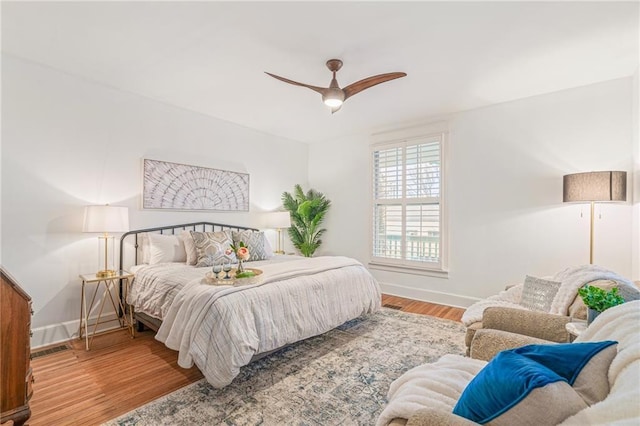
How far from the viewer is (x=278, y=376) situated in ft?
7.86

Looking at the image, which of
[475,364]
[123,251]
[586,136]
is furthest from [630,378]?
[123,251]

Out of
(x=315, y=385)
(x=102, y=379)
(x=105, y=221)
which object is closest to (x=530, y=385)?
(x=315, y=385)

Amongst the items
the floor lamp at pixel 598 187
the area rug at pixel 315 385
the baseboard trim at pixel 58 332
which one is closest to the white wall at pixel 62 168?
the baseboard trim at pixel 58 332

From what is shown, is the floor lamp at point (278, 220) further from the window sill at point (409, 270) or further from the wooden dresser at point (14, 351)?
the wooden dresser at point (14, 351)

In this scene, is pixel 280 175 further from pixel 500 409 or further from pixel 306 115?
pixel 500 409

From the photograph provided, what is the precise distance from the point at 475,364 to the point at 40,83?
4434 mm

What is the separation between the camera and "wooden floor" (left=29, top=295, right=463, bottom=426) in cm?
201

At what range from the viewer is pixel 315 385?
2268mm

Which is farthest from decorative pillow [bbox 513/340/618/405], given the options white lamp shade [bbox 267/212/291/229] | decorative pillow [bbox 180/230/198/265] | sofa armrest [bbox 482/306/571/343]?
white lamp shade [bbox 267/212/291/229]

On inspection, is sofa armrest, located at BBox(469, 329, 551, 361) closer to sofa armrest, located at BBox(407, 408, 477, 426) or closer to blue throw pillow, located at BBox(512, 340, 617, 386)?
blue throw pillow, located at BBox(512, 340, 617, 386)

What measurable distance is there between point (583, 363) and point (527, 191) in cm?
341

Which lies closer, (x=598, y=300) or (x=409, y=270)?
(x=598, y=300)

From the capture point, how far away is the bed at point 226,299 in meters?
2.14

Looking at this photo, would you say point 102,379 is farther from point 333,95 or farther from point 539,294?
point 539,294
